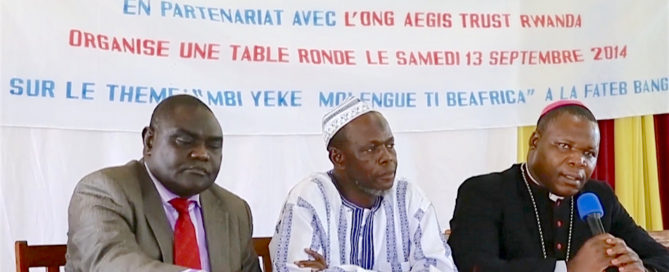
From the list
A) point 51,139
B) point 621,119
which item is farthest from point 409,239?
point 621,119

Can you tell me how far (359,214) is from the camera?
2.69 meters

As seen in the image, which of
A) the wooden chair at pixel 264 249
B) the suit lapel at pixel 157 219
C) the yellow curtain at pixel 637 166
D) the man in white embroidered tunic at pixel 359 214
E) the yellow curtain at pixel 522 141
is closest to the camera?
the suit lapel at pixel 157 219

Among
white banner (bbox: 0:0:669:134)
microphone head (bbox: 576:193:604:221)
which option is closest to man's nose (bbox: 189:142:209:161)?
microphone head (bbox: 576:193:604:221)

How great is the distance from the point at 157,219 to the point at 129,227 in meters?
0.10

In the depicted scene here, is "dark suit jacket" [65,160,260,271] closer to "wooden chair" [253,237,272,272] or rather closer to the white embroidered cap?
"wooden chair" [253,237,272,272]

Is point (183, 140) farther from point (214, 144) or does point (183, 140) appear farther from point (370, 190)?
point (370, 190)

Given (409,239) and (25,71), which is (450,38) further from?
(25,71)

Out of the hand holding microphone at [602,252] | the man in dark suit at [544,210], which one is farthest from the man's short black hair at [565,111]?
Result: the hand holding microphone at [602,252]

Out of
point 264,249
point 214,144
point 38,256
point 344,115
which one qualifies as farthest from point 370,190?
point 38,256

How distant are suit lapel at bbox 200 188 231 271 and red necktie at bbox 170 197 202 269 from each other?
43 millimetres

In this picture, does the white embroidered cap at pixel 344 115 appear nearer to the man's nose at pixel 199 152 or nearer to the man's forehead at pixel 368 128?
the man's forehead at pixel 368 128

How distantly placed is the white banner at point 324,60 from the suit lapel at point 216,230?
1.05m

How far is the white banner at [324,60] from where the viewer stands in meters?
3.24

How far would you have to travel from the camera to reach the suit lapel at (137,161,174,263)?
7.30 feet
